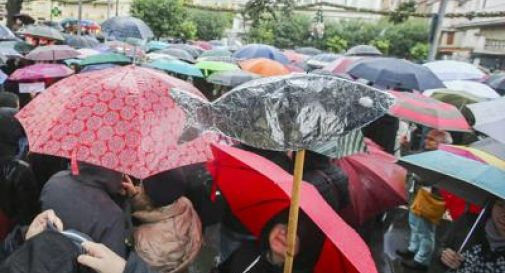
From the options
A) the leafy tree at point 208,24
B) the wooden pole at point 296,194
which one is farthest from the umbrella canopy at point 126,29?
the leafy tree at point 208,24

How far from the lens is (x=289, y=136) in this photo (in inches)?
77.4

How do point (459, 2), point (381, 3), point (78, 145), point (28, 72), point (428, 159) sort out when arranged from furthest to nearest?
point (381, 3)
point (459, 2)
point (28, 72)
point (428, 159)
point (78, 145)

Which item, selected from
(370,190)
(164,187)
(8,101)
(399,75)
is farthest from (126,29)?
(164,187)

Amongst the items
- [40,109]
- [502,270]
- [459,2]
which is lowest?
[502,270]

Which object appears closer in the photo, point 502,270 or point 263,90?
point 263,90

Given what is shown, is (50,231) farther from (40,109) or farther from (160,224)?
(40,109)

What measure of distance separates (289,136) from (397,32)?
4497cm

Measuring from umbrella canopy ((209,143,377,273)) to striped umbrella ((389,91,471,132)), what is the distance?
8.22ft

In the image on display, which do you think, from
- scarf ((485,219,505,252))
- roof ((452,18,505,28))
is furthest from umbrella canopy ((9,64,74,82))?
roof ((452,18,505,28))

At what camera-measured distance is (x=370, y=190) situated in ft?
11.3

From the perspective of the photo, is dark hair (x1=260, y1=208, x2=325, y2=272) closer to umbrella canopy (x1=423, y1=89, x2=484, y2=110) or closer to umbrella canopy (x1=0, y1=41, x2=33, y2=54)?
umbrella canopy (x1=423, y1=89, x2=484, y2=110)

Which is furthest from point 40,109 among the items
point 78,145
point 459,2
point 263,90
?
point 459,2

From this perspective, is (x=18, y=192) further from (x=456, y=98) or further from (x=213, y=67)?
(x=213, y=67)

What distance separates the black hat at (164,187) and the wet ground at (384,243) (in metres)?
1.87
